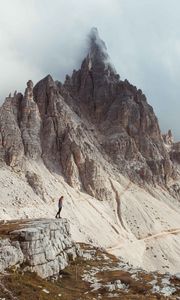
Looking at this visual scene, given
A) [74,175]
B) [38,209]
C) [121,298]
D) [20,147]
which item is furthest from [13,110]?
[121,298]

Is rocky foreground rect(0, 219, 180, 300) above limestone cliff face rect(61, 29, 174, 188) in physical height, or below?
below

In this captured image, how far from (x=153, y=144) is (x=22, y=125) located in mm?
51717

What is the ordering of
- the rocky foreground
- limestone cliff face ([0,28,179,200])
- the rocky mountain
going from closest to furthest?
the rocky foreground
the rocky mountain
limestone cliff face ([0,28,179,200])

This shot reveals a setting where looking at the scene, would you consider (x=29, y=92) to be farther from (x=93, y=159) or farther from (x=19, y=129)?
(x=93, y=159)

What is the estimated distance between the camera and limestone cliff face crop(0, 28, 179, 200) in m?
117

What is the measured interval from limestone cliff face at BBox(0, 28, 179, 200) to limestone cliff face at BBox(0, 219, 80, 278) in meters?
65.2

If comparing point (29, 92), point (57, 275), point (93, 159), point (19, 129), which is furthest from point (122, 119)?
point (57, 275)

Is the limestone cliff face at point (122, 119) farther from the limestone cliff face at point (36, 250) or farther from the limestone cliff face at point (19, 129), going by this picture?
the limestone cliff face at point (36, 250)

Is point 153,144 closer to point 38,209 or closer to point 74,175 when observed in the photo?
point 74,175

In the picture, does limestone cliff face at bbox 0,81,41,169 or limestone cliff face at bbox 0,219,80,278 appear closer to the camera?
limestone cliff face at bbox 0,219,80,278

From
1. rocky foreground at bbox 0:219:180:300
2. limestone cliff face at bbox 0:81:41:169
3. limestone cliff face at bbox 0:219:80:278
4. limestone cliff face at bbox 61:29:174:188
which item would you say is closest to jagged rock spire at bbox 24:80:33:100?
limestone cliff face at bbox 0:81:41:169

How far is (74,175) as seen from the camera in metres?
117

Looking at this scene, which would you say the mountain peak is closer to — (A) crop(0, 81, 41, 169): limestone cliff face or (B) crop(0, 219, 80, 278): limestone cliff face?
(A) crop(0, 81, 41, 169): limestone cliff face

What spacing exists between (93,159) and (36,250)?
89.9m
